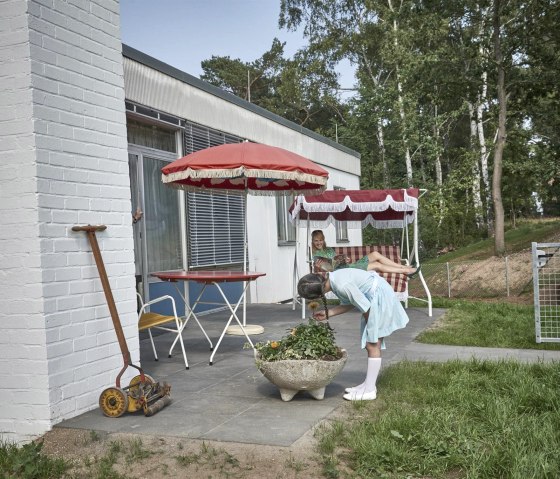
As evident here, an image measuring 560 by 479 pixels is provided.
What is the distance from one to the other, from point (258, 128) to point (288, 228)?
8.39 feet

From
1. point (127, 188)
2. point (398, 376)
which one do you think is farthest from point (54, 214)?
point (398, 376)

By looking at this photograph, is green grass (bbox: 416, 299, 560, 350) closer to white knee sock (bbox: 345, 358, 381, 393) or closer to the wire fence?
white knee sock (bbox: 345, 358, 381, 393)

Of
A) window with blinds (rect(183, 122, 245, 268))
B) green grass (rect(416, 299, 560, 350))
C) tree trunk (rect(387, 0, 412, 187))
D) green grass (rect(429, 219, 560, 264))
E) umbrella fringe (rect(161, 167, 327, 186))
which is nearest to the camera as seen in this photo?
umbrella fringe (rect(161, 167, 327, 186))

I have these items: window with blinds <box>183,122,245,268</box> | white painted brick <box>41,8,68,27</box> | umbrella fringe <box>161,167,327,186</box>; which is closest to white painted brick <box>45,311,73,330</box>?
white painted brick <box>41,8,68,27</box>

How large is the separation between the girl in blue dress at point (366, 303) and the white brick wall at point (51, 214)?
1.64 meters

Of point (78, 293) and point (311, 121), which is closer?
point (78, 293)

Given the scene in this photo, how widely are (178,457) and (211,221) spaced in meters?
6.89

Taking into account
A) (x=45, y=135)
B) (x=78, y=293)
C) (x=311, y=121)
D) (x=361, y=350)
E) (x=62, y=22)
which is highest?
(x=311, y=121)

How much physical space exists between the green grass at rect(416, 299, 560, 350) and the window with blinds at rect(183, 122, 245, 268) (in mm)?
3711

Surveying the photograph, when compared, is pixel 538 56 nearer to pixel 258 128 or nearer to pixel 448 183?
pixel 448 183

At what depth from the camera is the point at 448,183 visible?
2336 centimetres

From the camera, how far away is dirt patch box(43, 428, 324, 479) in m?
3.38

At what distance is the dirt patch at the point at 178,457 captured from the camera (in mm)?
3383

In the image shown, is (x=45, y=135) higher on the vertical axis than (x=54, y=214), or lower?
higher
